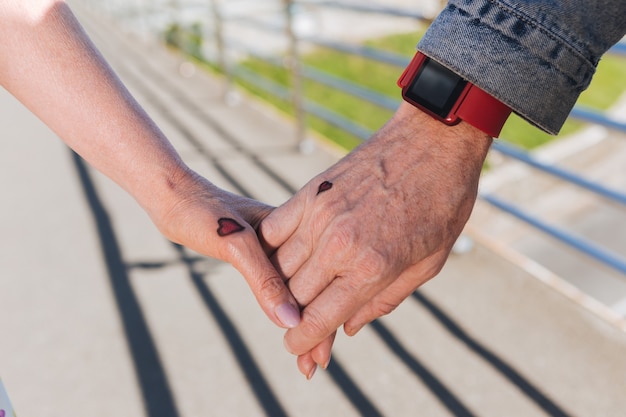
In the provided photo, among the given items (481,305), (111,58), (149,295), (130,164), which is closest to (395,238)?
(130,164)

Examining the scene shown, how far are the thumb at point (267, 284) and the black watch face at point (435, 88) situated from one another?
0.41 meters

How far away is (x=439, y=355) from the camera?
6.94ft

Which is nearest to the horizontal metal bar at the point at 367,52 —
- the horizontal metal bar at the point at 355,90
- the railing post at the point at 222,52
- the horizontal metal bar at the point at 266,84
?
the horizontal metal bar at the point at 355,90

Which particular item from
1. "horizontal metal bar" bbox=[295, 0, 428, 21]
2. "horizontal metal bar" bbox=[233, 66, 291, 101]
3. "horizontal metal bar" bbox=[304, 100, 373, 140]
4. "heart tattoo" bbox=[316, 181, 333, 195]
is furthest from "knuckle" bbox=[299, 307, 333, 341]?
"horizontal metal bar" bbox=[233, 66, 291, 101]

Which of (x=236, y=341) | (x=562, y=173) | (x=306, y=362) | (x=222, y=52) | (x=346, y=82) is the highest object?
(x=562, y=173)

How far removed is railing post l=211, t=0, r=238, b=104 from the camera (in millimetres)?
5604

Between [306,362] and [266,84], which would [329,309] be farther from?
[266,84]

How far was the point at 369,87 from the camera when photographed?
22.4 meters

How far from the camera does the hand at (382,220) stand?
42.2 inches

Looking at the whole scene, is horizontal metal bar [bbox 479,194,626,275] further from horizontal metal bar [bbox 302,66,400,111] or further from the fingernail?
the fingernail

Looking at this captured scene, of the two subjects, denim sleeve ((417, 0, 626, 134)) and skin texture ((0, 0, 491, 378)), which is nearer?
denim sleeve ((417, 0, 626, 134))

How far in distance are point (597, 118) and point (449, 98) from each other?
1.61 meters

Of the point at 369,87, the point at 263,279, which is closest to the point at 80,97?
the point at 263,279

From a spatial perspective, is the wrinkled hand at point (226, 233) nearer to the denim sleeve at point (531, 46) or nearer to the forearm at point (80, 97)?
the forearm at point (80, 97)
